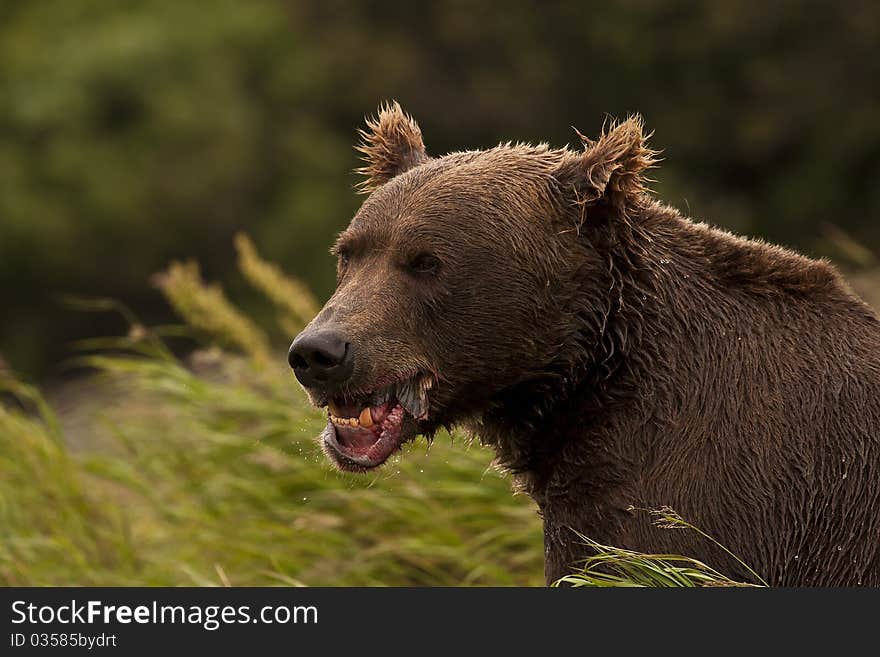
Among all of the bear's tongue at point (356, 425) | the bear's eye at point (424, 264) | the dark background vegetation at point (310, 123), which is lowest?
the bear's tongue at point (356, 425)

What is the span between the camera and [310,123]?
24.7 m

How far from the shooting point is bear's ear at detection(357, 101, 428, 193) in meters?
4.68

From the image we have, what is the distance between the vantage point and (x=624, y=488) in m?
3.88

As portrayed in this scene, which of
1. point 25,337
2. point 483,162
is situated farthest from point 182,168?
point 483,162

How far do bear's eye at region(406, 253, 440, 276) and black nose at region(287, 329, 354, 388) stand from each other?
1.06ft

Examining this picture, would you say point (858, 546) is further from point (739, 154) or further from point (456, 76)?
point (456, 76)

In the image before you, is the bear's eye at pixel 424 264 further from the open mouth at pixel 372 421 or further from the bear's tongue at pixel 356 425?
the bear's tongue at pixel 356 425

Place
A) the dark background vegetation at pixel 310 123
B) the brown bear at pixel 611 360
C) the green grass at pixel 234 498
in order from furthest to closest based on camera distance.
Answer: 1. the dark background vegetation at pixel 310 123
2. the green grass at pixel 234 498
3. the brown bear at pixel 611 360

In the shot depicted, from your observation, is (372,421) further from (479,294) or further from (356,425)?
(479,294)

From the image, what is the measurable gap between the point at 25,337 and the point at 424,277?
2054cm

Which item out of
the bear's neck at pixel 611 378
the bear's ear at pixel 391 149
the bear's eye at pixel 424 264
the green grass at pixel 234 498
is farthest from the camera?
the green grass at pixel 234 498

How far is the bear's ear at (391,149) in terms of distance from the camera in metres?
4.68

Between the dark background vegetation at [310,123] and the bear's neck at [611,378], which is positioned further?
the dark background vegetation at [310,123]

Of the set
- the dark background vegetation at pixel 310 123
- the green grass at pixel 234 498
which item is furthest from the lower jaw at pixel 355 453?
the dark background vegetation at pixel 310 123
